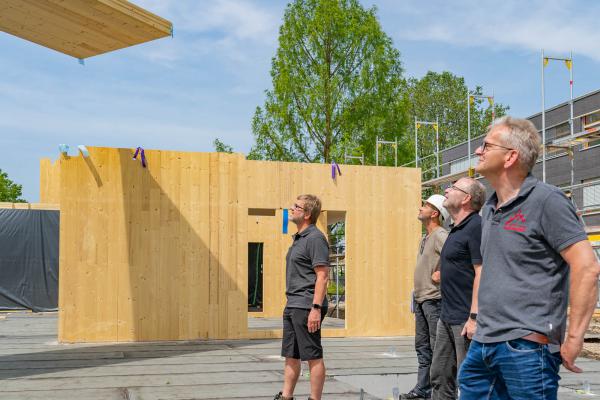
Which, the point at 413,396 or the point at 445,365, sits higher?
the point at 445,365

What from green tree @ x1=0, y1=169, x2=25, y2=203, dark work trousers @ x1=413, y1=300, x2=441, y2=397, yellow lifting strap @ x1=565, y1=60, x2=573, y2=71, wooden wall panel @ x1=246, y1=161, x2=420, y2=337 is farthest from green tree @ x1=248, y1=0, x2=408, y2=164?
green tree @ x1=0, y1=169, x2=25, y2=203

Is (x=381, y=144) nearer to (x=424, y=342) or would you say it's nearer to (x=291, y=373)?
(x=424, y=342)

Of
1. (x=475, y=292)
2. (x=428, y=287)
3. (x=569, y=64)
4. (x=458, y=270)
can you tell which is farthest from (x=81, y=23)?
(x=569, y=64)

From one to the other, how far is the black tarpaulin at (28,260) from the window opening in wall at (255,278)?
533 centimetres

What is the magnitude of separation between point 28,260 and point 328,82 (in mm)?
11044

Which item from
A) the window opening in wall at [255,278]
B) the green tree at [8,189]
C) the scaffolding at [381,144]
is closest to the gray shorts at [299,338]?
the window opening in wall at [255,278]

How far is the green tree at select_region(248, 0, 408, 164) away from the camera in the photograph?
79.1 feet

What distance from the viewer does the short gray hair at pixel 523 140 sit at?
2.78 m

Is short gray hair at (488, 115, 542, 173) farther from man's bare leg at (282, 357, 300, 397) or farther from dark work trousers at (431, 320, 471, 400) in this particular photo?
man's bare leg at (282, 357, 300, 397)

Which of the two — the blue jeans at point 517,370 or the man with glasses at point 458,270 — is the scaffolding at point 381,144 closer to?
the man with glasses at point 458,270

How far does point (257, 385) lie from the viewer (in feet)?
21.0

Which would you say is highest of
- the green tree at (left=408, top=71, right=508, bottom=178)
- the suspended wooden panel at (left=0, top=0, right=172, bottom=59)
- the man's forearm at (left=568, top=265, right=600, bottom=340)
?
the green tree at (left=408, top=71, right=508, bottom=178)

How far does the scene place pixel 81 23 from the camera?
798 cm

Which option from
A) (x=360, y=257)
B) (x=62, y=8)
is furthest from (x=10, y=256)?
(x=62, y=8)
